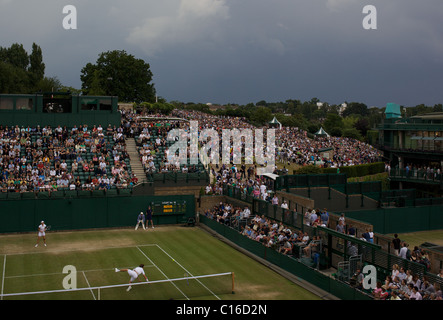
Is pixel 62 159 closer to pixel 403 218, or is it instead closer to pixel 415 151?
pixel 403 218

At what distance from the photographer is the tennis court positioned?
70.9ft

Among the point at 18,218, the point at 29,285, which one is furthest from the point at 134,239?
the point at 29,285

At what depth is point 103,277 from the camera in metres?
24.6

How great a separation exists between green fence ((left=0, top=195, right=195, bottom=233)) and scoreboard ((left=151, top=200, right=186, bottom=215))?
3.2 inches

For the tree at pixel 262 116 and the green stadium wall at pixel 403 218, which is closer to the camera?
the green stadium wall at pixel 403 218

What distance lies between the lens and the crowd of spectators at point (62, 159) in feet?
128

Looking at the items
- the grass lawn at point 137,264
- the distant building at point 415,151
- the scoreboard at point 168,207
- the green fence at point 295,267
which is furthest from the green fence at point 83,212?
the distant building at point 415,151

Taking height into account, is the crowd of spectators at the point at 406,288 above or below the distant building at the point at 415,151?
below

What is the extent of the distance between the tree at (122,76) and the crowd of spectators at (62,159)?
177 feet

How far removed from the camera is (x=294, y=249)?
26328mm

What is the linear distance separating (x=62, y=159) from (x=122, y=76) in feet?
202

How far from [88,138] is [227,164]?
600 inches

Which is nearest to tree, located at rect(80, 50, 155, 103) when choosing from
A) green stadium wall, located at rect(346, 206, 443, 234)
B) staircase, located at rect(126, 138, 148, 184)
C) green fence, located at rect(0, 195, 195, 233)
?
staircase, located at rect(126, 138, 148, 184)

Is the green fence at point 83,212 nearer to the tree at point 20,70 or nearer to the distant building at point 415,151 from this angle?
the distant building at point 415,151
